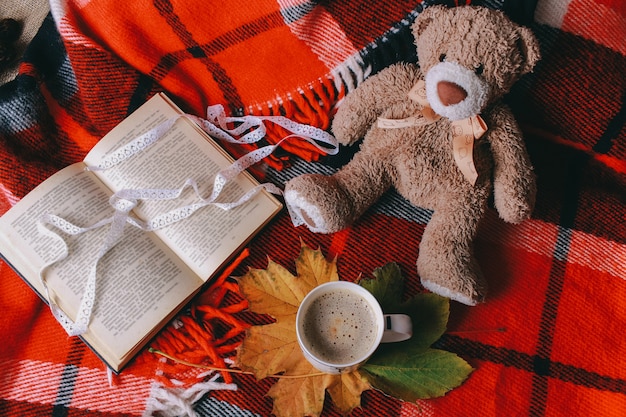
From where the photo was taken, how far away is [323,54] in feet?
3.08

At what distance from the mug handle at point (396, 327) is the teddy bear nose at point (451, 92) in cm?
32

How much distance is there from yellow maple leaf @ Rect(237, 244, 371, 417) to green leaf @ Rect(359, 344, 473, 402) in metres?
0.03

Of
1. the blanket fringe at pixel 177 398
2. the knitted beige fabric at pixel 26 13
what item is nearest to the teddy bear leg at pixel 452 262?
the blanket fringe at pixel 177 398

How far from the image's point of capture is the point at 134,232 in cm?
92

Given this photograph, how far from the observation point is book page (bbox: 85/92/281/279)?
93 centimetres

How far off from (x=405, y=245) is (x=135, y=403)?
0.53m

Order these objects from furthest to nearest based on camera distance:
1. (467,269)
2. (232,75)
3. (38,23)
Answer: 1. (38,23)
2. (232,75)
3. (467,269)

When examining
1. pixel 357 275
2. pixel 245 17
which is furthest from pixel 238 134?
pixel 357 275

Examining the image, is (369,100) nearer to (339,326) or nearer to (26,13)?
(339,326)

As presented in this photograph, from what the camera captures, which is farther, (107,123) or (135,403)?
(107,123)

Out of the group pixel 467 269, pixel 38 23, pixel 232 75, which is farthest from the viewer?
pixel 38 23

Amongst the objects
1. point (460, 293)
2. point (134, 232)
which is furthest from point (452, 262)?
point (134, 232)

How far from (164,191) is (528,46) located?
2.03 feet

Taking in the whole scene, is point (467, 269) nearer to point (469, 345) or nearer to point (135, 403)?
point (469, 345)
